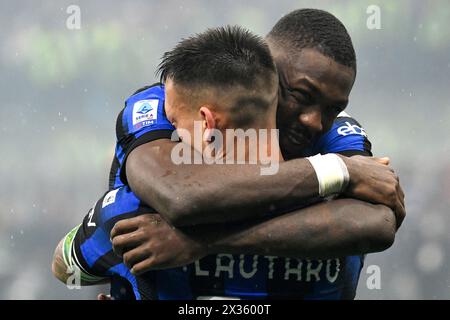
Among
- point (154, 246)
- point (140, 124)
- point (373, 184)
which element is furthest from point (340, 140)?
point (154, 246)

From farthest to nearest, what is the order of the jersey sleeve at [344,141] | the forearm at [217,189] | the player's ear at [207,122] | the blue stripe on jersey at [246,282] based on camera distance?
the jersey sleeve at [344,141], the blue stripe on jersey at [246,282], the player's ear at [207,122], the forearm at [217,189]

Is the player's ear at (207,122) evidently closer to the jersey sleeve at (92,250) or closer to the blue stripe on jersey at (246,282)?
the blue stripe on jersey at (246,282)

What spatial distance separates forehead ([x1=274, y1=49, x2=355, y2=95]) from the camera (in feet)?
10.6

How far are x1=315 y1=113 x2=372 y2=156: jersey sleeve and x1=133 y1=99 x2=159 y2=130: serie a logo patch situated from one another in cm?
65

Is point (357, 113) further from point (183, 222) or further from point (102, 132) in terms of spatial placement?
point (183, 222)

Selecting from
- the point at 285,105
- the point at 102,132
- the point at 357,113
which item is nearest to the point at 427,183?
the point at 357,113

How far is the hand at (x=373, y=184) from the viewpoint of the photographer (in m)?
2.92

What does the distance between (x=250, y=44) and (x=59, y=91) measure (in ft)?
10.5

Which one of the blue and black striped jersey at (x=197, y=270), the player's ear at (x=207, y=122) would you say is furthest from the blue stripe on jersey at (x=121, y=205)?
the player's ear at (x=207, y=122)

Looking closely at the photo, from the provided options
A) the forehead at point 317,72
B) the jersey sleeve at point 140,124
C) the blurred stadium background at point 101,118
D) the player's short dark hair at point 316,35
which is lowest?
the blurred stadium background at point 101,118

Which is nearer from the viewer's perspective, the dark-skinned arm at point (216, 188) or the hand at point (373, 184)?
the dark-skinned arm at point (216, 188)

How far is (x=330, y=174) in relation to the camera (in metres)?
2.85

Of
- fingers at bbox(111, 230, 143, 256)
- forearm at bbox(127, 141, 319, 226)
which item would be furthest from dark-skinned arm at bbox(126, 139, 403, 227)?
fingers at bbox(111, 230, 143, 256)

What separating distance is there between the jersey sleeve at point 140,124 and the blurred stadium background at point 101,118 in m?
2.67
